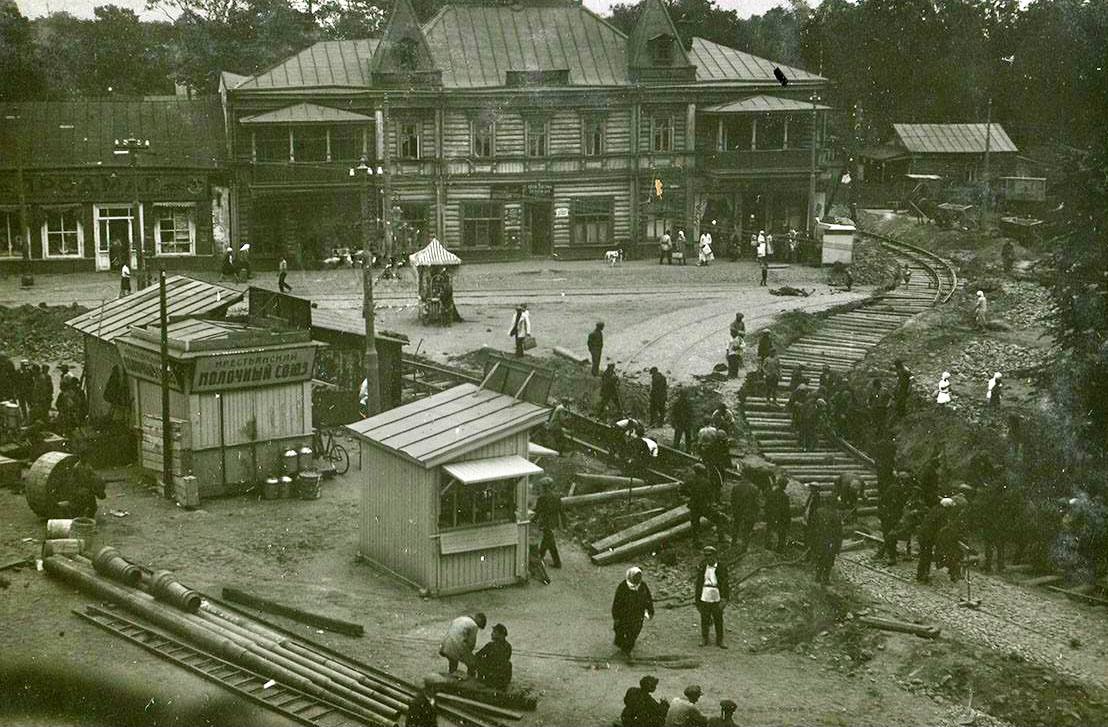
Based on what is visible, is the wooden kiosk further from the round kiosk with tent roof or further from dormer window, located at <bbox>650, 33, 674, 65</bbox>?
dormer window, located at <bbox>650, 33, 674, 65</bbox>

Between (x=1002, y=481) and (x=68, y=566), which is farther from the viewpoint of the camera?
(x=1002, y=481)

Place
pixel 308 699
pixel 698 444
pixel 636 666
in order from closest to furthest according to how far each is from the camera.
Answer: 1. pixel 308 699
2. pixel 636 666
3. pixel 698 444

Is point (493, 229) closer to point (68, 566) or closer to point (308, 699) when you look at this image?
point (68, 566)

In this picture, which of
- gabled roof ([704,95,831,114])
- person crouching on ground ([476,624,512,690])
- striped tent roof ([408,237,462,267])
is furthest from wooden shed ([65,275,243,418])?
gabled roof ([704,95,831,114])

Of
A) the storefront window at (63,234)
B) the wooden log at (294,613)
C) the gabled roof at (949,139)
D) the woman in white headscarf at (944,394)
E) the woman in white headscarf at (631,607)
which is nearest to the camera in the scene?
the woman in white headscarf at (631,607)

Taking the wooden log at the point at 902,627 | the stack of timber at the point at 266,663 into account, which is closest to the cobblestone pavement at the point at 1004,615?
the wooden log at the point at 902,627

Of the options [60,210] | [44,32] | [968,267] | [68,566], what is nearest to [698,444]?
[68,566]

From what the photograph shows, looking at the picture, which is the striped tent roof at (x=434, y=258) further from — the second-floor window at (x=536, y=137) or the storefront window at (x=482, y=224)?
the second-floor window at (x=536, y=137)
